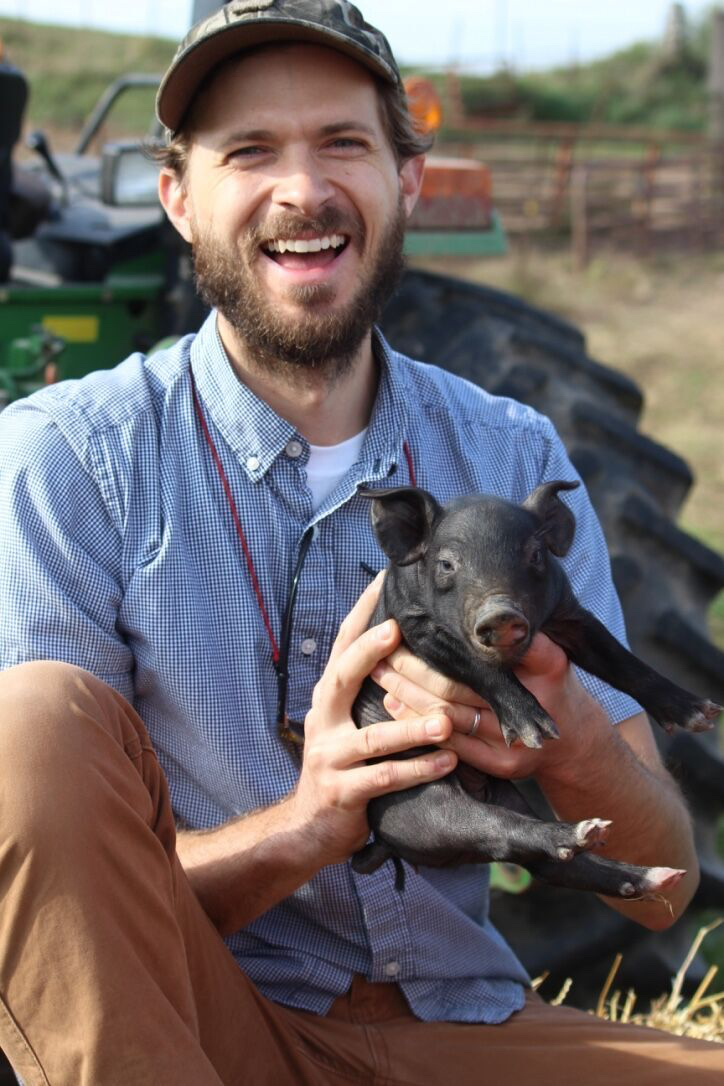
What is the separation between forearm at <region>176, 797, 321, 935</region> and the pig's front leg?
53 centimetres

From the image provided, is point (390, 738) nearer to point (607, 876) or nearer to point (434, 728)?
point (434, 728)

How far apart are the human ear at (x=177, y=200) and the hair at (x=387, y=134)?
0.06 ft

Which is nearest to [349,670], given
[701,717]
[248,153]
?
[701,717]

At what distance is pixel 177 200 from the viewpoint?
278 centimetres

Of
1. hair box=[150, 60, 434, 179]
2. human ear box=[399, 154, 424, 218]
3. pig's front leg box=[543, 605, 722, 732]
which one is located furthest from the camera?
human ear box=[399, 154, 424, 218]

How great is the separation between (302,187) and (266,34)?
28 centimetres

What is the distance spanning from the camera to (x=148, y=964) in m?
1.88

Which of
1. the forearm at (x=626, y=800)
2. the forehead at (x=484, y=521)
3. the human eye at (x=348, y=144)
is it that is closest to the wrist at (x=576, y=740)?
the forearm at (x=626, y=800)

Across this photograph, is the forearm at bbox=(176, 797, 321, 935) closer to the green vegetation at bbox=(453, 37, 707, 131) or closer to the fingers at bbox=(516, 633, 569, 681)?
the fingers at bbox=(516, 633, 569, 681)

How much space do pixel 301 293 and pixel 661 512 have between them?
1.68m

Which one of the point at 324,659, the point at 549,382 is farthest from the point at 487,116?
the point at 324,659

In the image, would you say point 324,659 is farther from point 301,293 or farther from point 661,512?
point 661,512

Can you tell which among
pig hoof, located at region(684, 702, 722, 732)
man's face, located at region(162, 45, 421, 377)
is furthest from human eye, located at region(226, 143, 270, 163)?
pig hoof, located at region(684, 702, 722, 732)

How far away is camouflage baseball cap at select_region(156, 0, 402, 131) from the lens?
2459mm
